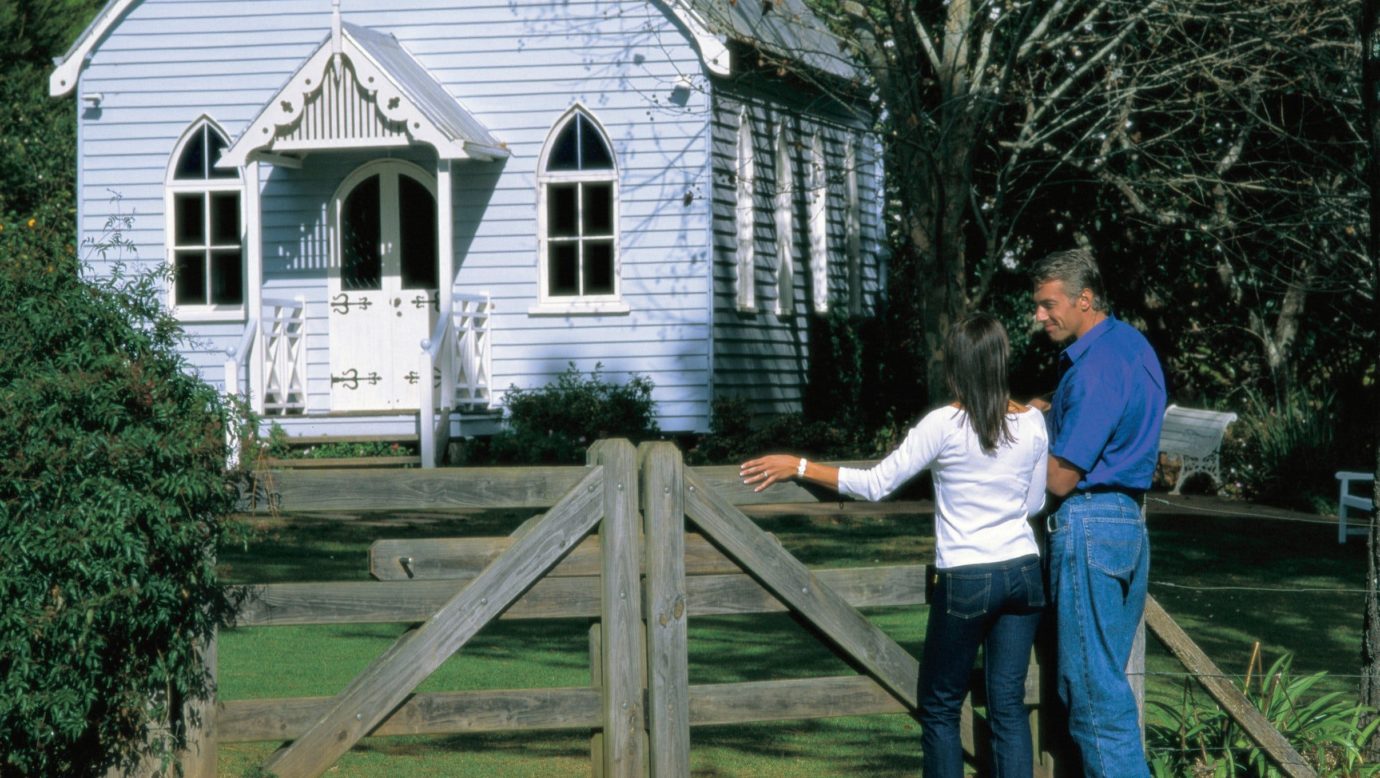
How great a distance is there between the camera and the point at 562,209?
20.7 m

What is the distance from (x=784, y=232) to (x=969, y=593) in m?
17.8

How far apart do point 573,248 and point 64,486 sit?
15.4 m

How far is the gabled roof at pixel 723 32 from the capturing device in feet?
61.6

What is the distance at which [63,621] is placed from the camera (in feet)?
17.0

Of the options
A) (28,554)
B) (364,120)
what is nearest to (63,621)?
(28,554)

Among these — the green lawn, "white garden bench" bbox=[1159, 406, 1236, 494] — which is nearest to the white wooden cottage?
the green lawn

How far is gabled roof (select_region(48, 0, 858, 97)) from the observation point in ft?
61.6

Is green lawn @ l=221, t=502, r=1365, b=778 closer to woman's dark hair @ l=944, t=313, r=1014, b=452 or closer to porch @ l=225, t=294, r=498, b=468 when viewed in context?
woman's dark hair @ l=944, t=313, r=1014, b=452

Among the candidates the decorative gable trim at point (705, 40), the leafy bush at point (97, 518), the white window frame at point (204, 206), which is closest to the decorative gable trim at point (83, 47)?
the white window frame at point (204, 206)

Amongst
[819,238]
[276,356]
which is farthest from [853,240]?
[276,356]

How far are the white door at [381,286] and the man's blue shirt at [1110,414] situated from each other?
15.1 metres

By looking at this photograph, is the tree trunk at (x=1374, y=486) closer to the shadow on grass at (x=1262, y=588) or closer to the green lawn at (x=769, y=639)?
the green lawn at (x=769, y=639)

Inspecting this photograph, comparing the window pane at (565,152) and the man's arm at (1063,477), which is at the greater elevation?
the window pane at (565,152)

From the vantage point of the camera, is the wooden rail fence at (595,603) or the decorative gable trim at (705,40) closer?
Answer: the wooden rail fence at (595,603)
